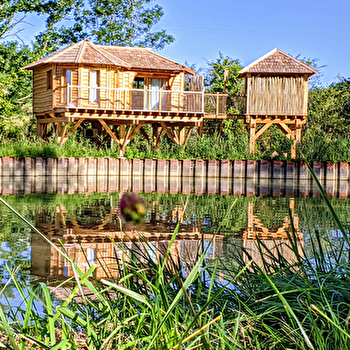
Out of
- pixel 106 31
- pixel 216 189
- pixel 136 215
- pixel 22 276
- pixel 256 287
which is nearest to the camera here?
pixel 136 215

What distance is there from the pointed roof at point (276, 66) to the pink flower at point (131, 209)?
90.7 ft

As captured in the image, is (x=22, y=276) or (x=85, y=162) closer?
(x=22, y=276)

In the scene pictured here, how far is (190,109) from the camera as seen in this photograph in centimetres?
2847

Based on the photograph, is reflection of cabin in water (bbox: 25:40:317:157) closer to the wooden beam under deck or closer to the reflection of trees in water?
the wooden beam under deck

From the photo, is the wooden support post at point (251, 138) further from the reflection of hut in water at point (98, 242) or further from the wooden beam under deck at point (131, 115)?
the reflection of hut in water at point (98, 242)

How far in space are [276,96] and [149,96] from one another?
19.6ft

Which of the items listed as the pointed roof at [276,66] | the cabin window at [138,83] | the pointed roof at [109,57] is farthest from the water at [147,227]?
the cabin window at [138,83]

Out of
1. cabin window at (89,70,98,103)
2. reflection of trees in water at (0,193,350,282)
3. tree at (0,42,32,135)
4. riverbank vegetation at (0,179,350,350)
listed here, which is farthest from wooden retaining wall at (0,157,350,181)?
riverbank vegetation at (0,179,350,350)

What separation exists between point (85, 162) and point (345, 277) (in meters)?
21.4

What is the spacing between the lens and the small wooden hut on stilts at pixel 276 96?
2859 cm

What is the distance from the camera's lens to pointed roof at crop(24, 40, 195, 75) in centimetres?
2859

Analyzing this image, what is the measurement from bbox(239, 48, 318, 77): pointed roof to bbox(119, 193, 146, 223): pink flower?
90.7ft

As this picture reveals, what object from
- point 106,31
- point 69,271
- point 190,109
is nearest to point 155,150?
point 190,109

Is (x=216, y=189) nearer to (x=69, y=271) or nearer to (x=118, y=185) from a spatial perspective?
(x=118, y=185)
